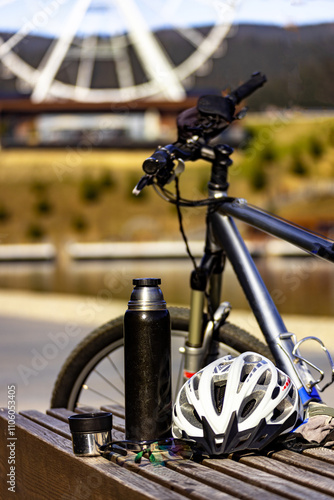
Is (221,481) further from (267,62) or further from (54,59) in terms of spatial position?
(267,62)

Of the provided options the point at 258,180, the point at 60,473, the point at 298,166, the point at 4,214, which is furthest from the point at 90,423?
the point at 298,166

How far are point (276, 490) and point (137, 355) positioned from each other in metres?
0.51

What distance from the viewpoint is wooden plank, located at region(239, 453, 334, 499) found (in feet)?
5.16

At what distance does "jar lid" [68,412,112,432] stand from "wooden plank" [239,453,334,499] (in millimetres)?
306

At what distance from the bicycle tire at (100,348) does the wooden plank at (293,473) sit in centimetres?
76

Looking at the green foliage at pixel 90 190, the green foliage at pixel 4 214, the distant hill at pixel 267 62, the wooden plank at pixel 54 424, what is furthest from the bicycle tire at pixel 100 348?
the distant hill at pixel 267 62

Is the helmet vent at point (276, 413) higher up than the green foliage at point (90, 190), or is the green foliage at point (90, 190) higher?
the green foliage at point (90, 190)

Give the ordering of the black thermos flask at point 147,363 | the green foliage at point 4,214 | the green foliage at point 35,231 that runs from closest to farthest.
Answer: the black thermos flask at point 147,363 → the green foliage at point 35,231 → the green foliage at point 4,214

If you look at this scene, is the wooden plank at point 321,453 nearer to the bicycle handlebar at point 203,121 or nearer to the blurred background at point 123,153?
the bicycle handlebar at point 203,121

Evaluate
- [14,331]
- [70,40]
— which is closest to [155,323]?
[14,331]

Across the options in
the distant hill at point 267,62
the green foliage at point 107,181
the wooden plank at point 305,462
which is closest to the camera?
the wooden plank at point 305,462

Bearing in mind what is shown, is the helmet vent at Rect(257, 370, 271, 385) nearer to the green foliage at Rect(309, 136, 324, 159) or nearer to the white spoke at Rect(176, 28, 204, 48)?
the white spoke at Rect(176, 28, 204, 48)

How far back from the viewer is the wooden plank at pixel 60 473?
160 centimetres

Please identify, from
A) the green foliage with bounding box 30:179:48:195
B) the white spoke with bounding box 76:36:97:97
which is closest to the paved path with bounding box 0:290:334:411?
the green foliage with bounding box 30:179:48:195
